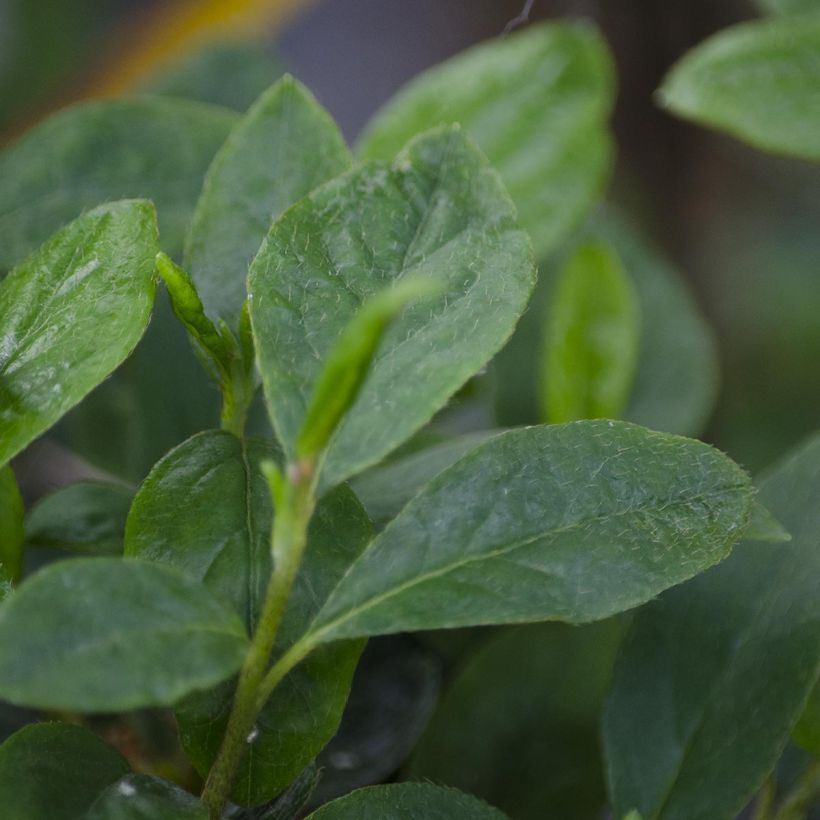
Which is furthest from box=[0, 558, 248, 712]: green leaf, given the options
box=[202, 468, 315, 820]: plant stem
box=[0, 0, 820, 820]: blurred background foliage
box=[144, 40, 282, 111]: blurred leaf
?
box=[144, 40, 282, 111]: blurred leaf

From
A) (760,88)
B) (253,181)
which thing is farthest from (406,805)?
(760,88)

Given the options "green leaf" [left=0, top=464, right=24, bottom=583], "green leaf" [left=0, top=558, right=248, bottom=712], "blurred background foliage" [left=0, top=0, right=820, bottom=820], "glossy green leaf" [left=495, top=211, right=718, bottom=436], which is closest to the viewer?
"green leaf" [left=0, top=558, right=248, bottom=712]

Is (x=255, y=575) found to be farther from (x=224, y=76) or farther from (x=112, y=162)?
(x=224, y=76)

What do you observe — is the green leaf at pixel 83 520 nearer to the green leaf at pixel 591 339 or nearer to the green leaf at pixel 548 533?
the green leaf at pixel 548 533

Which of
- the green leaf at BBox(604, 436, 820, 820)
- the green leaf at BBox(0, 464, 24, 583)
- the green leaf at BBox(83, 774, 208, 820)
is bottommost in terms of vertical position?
the green leaf at BBox(604, 436, 820, 820)

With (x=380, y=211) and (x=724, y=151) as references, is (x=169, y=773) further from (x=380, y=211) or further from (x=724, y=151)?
(x=724, y=151)

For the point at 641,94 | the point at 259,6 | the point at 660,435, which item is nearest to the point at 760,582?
the point at 660,435

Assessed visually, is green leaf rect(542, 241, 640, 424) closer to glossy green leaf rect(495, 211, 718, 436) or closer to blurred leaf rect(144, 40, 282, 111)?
glossy green leaf rect(495, 211, 718, 436)
